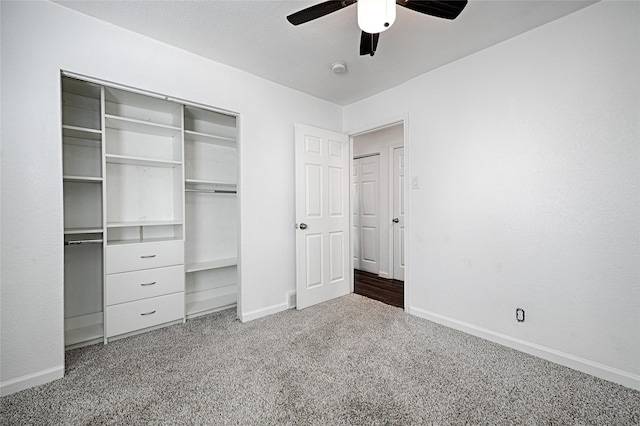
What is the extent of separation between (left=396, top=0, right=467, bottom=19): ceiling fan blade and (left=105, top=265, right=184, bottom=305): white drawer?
9.11 feet

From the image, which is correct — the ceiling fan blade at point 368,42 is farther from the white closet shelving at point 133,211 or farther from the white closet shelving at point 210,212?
the white closet shelving at point 210,212

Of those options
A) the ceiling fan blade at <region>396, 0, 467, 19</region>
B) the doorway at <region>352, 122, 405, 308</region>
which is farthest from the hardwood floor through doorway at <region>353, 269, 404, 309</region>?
the ceiling fan blade at <region>396, 0, 467, 19</region>

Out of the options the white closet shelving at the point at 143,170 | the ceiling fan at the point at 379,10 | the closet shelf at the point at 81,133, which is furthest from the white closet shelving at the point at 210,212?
the ceiling fan at the point at 379,10

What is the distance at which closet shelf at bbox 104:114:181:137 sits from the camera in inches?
99.3

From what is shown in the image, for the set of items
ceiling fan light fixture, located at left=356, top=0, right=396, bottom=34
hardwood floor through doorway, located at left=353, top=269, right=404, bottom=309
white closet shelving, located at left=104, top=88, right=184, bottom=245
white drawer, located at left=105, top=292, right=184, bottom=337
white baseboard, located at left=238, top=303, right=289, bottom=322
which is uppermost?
ceiling fan light fixture, located at left=356, top=0, right=396, bottom=34

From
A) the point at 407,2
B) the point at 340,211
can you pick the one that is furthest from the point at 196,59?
the point at 340,211

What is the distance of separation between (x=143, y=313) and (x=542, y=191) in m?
3.50

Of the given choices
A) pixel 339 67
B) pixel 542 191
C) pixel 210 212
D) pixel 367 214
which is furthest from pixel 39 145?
pixel 367 214

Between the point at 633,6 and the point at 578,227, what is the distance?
1424 millimetres

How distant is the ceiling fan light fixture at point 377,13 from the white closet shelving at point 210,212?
2.11 m

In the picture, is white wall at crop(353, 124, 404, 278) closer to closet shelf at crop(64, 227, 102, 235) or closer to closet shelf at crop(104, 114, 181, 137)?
closet shelf at crop(104, 114, 181, 137)

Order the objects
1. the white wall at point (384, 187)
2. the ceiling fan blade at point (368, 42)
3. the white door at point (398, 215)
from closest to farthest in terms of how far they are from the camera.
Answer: the ceiling fan blade at point (368, 42) < the white door at point (398, 215) < the white wall at point (384, 187)

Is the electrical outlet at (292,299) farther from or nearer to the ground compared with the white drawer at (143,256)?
nearer to the ground

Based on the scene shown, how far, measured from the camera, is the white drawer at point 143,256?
2.44 metres
